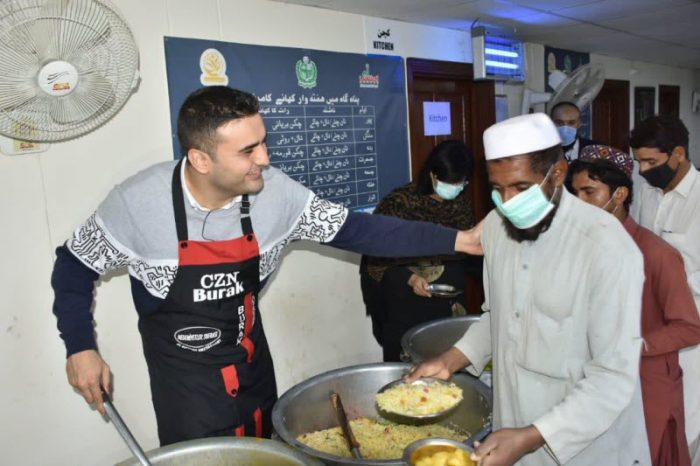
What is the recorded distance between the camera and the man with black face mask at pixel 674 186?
275 centimetres

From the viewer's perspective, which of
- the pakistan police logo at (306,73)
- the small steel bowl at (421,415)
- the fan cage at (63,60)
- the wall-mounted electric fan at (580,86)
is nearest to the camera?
the small steel bowl at (421,415)

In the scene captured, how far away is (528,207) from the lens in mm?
1365

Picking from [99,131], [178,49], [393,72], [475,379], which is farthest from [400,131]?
[475,379]

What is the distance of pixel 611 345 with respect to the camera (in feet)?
4.16

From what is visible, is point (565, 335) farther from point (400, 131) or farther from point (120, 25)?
point (400, 131)

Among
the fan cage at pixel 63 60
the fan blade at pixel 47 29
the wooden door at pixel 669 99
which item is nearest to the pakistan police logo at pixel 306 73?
the fan cage at pixel 63 60

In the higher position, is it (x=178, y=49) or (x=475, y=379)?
(x=178, y=49)

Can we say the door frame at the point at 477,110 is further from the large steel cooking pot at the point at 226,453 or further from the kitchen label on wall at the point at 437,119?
the large steel cooking pot at the point at 226,453

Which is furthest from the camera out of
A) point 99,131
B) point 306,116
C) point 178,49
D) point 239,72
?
point 306,116

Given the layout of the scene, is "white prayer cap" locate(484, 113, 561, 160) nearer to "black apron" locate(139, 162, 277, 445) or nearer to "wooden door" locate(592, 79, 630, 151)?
"black apron" locate(139, 162, 277, 445)

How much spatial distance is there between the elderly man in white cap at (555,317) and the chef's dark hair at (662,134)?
169 cm

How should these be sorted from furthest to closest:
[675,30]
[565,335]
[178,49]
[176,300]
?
[675,30] < [178,49] < [176,300] < [565,335]

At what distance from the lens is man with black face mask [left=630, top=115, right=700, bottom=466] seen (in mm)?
2752

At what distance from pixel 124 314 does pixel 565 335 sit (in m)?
1.97
